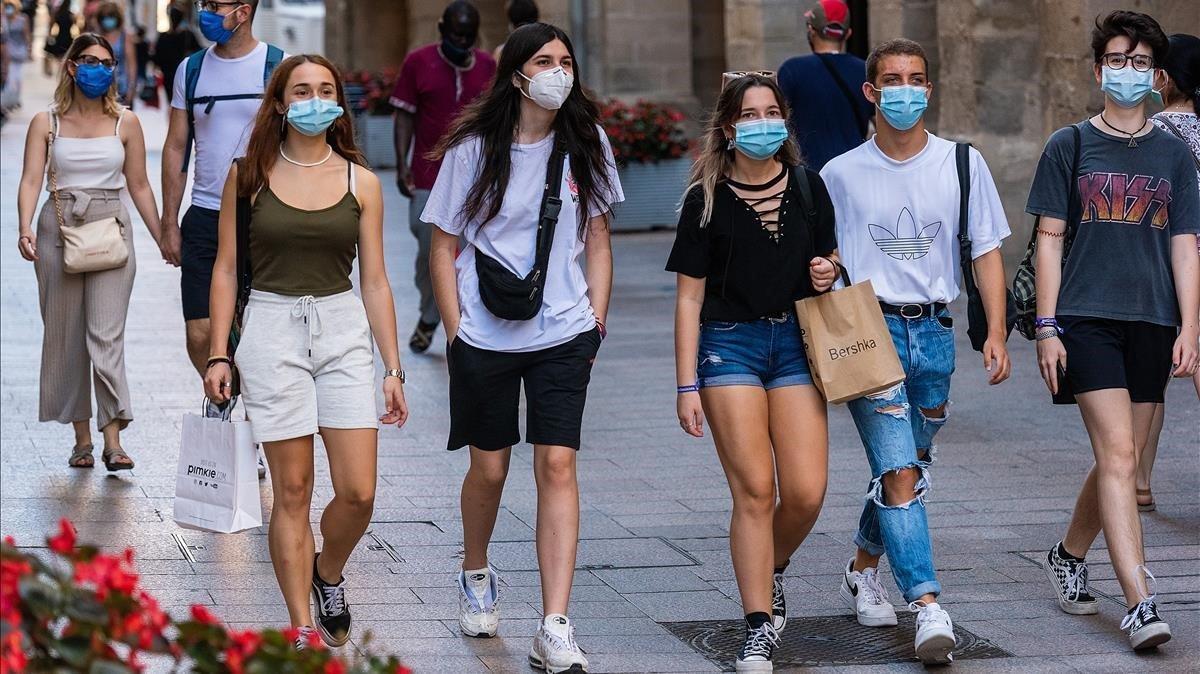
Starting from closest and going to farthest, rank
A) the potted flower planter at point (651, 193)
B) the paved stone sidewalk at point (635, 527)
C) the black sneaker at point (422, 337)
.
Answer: the paved stone sidewalk at point (635, 527) → the black sneaker at point (422, 337) → the potted flower planter at point (651, 193)

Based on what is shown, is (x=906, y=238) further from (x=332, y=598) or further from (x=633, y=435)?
(x=633, y=435)

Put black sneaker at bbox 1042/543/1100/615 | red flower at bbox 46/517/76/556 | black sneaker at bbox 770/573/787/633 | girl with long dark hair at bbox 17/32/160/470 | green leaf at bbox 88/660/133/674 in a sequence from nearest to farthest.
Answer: green leaf at bbox 88/660/133/674 < red flower at bbox 46/517/76/556 < black sneaker at bbox 770/573/787/633 < black sneaker at bbox 1042/543/1100/615 < girl with long dark hair at bbox 17/32/160/470

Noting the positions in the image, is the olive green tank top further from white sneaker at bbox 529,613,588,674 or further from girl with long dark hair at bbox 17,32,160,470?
girl with long dark hair at bbox 17,32,160,470

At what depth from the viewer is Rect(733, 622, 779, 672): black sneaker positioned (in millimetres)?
5473

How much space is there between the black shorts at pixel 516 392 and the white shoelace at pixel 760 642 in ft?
2.42

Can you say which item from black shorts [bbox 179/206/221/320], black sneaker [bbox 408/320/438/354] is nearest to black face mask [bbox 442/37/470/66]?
black sneaker [bbox 408/320/438/354]

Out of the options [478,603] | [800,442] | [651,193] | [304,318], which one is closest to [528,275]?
[304,318]

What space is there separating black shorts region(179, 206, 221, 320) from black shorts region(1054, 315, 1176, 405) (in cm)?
350

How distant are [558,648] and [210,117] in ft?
10.8

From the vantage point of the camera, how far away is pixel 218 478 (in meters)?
5.50

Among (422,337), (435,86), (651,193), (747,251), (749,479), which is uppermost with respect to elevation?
(747,251)

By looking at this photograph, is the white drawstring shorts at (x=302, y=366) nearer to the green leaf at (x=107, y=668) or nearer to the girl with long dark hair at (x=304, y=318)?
the girl with long dark hair at (x=304, y=318)

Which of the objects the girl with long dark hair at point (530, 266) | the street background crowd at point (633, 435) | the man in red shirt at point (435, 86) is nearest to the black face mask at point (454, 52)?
the man in red shirt at point (435, 86)

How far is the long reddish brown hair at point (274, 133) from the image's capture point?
5609mm
